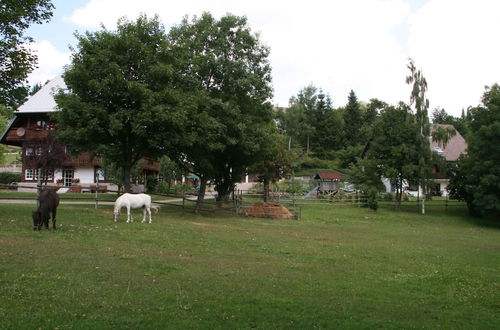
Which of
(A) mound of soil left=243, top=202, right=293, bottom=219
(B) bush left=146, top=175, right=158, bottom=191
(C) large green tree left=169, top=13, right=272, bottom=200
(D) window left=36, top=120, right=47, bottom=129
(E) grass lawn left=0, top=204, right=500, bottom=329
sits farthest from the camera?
(B) bush left=146, top=175, right=158, bottom=191

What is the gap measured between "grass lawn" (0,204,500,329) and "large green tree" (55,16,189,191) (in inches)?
262

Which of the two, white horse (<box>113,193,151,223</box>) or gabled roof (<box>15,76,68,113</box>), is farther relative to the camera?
gabled roof (<box>15,76,68,113</box>)

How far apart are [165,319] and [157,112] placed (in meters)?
16.0

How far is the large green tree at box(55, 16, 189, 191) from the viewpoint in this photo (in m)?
21.5

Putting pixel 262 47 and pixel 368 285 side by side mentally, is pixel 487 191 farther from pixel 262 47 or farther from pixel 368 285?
pixel 368 285

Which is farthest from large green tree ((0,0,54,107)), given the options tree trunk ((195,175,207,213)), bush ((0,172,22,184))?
bush ((0,172,22,184))

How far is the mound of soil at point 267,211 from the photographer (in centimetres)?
2831

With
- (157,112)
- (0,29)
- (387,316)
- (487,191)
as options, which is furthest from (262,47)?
(387,316)

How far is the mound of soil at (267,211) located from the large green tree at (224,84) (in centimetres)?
336

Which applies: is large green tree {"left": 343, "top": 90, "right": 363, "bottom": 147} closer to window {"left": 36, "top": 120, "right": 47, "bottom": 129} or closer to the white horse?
window {"left": 36, "top": 120, "right": 47, "bottom": 129}

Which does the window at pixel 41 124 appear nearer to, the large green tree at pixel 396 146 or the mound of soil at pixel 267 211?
the mound of soil at pixel 267 211

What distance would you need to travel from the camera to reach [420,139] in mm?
37281

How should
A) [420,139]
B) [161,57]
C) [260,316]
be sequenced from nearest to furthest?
[260,316], [161,57], [420,139]

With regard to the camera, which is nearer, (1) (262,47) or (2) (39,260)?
(2) (39,260)
